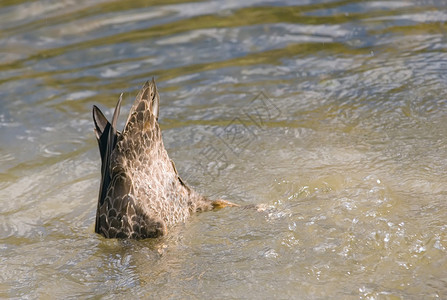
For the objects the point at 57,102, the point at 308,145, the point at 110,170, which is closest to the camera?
the point at 110,170

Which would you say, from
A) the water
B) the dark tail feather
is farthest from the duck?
the water

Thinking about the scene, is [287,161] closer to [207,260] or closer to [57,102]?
[207,260]

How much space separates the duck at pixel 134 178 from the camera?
4.95 meters

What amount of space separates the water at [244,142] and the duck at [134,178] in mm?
131

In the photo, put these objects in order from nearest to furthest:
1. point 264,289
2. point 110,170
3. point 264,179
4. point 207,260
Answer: point 264,289 → point 207,260 → point 110,170 → point 264,179

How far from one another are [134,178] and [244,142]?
163cm

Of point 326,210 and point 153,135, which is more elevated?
point 153,135

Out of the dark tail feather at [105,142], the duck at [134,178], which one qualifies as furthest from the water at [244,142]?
the dark tail feather at [105,142]

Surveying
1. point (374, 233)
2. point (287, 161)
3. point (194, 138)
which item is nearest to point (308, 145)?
point (287, 161)

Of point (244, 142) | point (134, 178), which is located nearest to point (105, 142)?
point (134, 178)

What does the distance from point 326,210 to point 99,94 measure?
138 inches

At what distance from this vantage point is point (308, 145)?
6137 mm

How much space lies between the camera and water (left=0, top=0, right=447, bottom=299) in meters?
4.51

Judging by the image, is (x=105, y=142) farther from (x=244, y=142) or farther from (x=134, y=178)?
(x=244, y=142)
